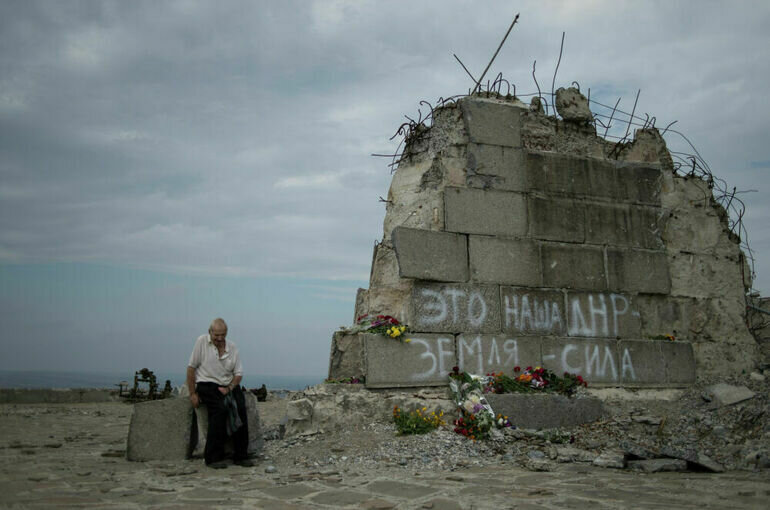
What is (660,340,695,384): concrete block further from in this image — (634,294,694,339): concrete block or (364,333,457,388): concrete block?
(364,333,457,388): concrete block

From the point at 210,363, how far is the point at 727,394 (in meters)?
5.82

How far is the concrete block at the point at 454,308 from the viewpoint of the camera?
6.89 m

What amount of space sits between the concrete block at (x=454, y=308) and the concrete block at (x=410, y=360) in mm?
144

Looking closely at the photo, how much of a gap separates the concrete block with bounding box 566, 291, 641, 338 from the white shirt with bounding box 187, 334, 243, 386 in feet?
13.2

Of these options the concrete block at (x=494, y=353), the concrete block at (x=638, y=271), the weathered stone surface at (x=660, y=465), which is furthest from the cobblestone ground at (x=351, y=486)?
the concrete block at (x=638, y=271)

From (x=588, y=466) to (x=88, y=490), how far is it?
4120 millimetres

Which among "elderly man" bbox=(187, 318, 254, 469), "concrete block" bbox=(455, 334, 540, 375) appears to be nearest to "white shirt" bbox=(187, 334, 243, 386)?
"elderly man" bbox=(187, 318, 254, 469)

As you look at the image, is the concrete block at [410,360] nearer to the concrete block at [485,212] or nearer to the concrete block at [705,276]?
the concrete block at [485,212]

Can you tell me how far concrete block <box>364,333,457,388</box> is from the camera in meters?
6.61

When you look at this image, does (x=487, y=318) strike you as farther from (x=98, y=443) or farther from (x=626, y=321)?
(x=98, y=443)

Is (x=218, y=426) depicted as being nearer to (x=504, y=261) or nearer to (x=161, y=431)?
(x=161, y=431)

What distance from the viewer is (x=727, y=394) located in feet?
23.4

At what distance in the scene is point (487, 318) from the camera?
715cm

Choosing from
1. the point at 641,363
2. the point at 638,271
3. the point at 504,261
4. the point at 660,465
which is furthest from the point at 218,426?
the point at 638,271
